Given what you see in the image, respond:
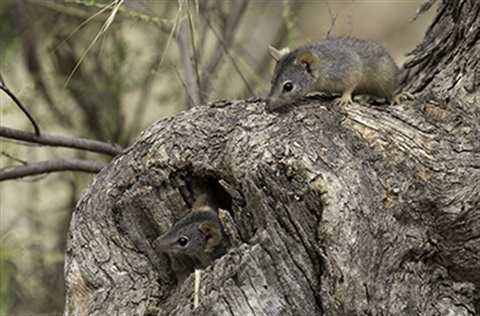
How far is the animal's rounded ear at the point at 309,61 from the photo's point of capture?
4734 mm

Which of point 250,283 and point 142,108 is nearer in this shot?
point 250,283

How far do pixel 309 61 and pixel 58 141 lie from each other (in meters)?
1.74

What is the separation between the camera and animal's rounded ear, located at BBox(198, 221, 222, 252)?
15.7 ft

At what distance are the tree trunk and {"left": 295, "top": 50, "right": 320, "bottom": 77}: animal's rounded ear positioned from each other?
0.53m

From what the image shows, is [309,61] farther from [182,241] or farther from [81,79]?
[81,79]

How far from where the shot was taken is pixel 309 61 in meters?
4.78

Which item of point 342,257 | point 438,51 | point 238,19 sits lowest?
point 342,257

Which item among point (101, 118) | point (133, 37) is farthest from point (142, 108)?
point (133, 37)

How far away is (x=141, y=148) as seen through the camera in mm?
4367

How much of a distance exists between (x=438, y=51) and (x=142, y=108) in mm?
4119

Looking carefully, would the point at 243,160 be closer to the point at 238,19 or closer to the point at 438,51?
the point at 438,51

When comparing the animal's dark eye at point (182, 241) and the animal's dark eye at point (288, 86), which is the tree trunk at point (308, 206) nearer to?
the animal's dark eye at point (182, 241)

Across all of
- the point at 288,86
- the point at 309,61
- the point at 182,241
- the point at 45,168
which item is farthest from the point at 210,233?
the point at 45,168

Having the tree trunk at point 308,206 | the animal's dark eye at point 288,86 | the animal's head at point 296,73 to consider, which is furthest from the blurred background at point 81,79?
the tree trunk at point 308,206
